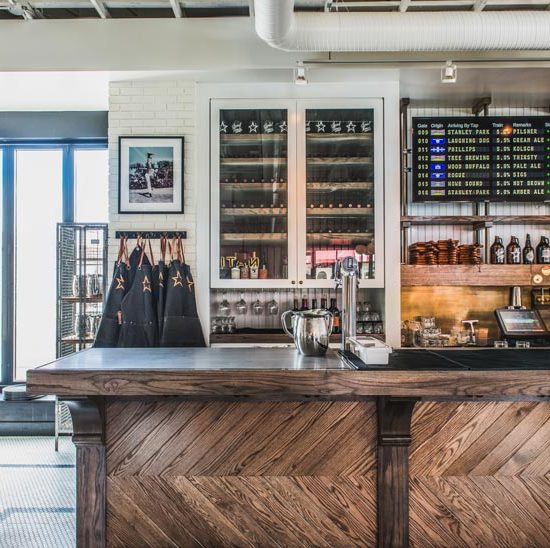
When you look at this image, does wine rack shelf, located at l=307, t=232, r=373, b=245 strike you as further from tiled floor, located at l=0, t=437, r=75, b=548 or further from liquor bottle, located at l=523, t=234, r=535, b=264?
tiled floor, located at l=0, t=437, r=75, b=548

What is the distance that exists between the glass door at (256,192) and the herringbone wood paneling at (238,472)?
6.08 ft

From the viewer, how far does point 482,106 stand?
4.30m

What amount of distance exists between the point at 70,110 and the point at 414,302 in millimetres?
3607

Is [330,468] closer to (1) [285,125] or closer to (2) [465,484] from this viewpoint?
(2) [465,484]

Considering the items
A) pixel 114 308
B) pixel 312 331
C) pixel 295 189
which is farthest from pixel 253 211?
pixel 312 331

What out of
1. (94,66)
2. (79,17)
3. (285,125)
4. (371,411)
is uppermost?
(79,17)

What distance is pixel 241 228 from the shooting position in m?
4.06

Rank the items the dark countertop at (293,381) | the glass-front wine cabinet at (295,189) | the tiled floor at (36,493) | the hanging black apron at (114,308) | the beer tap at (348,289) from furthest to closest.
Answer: the glass-front wine cabinet at (295,189) → the hanging black apron at (114,308) → the tiled floor at (36,493) → the beer tap at (348,289) → the dark countertop at (293,381)

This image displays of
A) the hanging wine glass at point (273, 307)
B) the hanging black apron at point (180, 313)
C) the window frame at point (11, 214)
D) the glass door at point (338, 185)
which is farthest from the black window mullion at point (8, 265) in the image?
the glass door at point (338, 185)

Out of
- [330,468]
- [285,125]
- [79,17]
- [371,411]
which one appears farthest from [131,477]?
[79,17]

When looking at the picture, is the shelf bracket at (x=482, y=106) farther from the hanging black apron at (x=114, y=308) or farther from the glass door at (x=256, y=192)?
the hanging black apron at (x=114, y=308)

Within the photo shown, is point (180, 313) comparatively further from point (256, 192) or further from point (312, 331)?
point (312, 331)

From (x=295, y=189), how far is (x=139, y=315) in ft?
5.02

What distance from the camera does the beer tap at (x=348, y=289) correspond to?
250 cm
